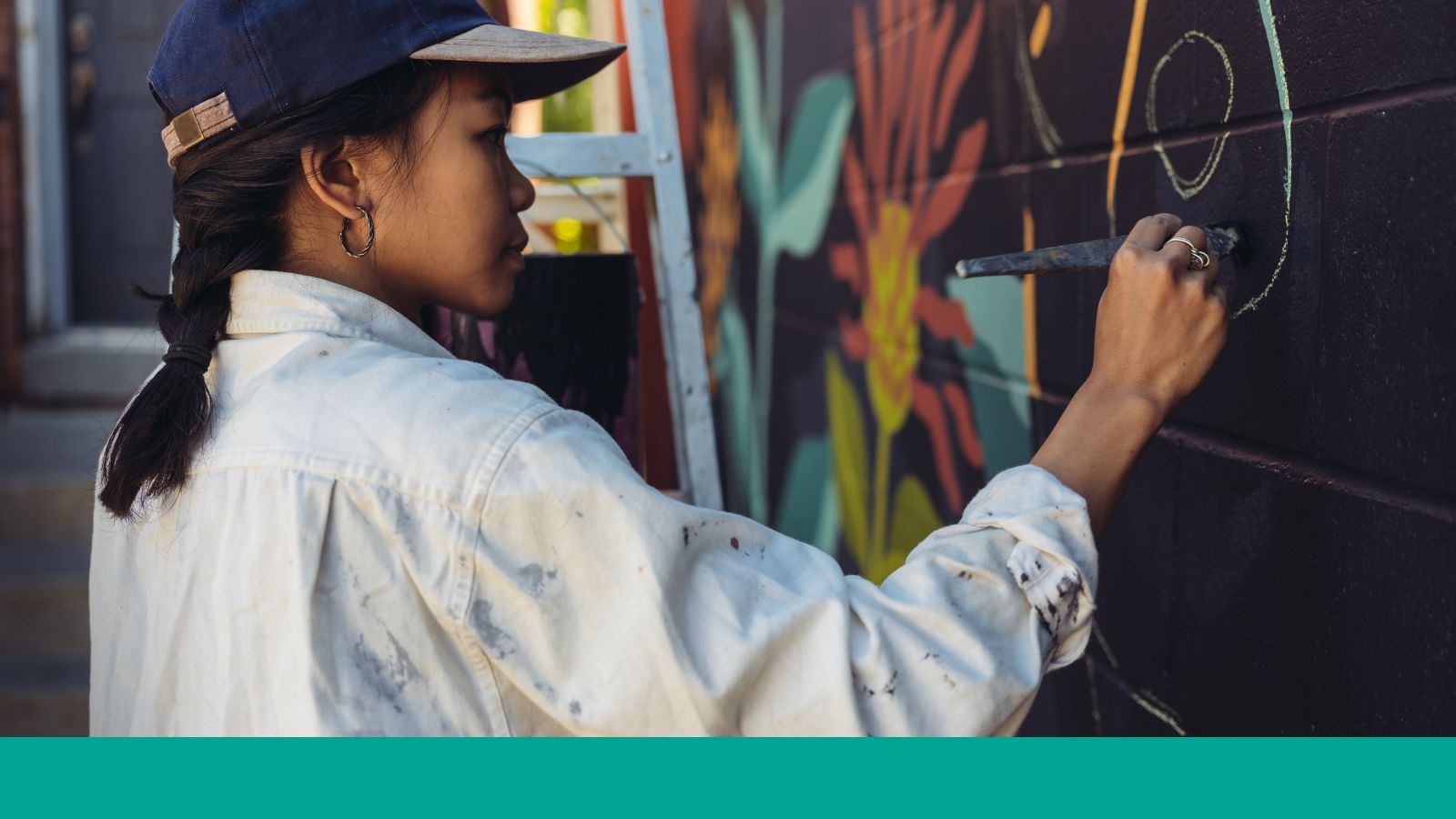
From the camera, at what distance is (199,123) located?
1399 mm

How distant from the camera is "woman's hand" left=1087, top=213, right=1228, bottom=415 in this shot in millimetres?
1251

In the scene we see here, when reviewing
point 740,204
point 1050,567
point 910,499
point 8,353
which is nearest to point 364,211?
point 1050,567

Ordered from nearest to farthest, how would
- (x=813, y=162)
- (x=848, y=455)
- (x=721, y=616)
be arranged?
(x=721, y=616)
(x=848, y=455)
(x=813, y=162)

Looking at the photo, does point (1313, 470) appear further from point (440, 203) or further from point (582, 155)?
point (582, 155)

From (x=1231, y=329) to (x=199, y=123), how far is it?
1.12 metres

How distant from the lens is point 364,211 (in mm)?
1414

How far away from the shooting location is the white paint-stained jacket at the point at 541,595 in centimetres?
111

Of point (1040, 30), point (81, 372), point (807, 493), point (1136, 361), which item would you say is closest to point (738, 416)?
point (807, 493)

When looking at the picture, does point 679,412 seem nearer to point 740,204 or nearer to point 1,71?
point 740,204

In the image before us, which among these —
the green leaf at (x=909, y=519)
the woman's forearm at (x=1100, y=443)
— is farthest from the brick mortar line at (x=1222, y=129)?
the green leaf at (x=909, y=519)

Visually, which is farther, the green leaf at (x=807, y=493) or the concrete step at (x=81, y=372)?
the concrete step at (x=81, y=372)

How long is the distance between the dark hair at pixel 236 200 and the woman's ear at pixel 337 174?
0.04ft

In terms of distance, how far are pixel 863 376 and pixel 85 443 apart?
313 cm

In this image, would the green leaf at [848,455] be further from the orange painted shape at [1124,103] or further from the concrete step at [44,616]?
the concrete step at [44,616]
